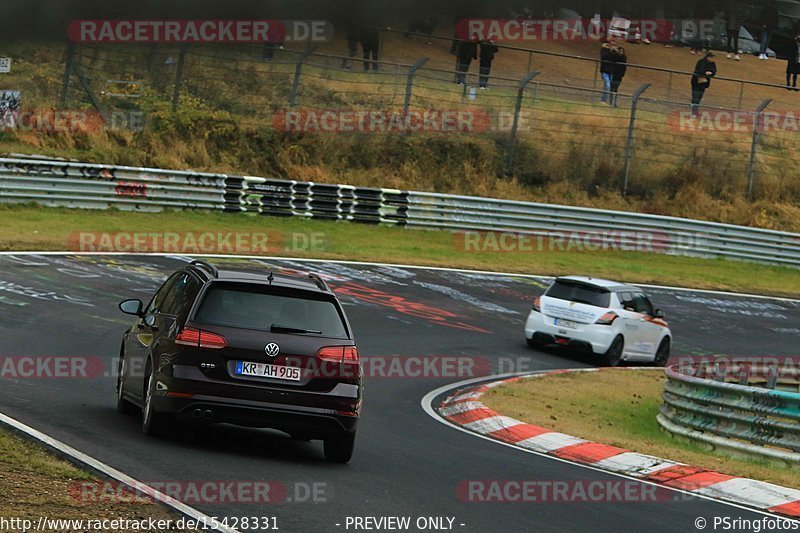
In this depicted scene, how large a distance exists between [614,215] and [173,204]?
12.5 meters

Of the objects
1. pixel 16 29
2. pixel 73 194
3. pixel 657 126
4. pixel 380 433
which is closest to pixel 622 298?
pixel 380 433

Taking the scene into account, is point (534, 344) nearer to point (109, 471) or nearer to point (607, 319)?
point (607, 319)

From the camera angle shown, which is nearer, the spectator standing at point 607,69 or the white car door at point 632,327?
the white car door at point 632,327

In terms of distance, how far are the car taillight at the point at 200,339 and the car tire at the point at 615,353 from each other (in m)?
12.7

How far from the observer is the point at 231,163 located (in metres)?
35.4

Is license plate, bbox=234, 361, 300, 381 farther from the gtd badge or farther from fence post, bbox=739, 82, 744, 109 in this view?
fence post, bbox=739, 82, 744, 109

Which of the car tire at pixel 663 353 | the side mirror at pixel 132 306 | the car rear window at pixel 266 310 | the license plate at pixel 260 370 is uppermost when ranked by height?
the car rear window at pixel 266 310

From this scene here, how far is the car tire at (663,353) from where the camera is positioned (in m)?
21.9

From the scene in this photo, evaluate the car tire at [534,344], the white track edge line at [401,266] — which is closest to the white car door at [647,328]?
the car tire at [534,344]

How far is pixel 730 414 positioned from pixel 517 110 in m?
23.4

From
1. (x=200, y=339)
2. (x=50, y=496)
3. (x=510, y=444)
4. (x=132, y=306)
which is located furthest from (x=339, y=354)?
(x=510, y=444)

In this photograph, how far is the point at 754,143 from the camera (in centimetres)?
3759

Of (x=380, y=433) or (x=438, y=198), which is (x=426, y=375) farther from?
(x=438, y=198)
